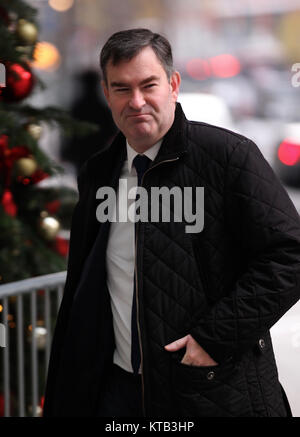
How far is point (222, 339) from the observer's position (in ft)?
5.94

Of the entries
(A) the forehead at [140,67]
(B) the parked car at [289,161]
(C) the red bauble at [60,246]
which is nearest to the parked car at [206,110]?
(B) the parked car at [289,161]

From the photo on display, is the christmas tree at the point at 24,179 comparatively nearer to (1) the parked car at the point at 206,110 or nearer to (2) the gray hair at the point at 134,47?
(2) the gray hair at the point at 134,47

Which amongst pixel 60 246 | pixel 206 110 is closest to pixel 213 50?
pixel 206 110

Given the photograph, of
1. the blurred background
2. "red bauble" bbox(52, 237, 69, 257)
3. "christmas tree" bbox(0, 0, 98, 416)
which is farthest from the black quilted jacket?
the blurred background

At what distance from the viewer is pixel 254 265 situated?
181cm

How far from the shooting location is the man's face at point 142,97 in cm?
186

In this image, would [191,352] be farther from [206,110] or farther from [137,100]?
[206,110]

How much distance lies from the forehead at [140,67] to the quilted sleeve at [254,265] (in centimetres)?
31

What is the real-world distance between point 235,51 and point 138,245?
14.4m

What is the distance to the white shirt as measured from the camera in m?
2.00

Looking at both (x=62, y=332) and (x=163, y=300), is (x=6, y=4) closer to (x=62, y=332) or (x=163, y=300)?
(x=62, y=332)

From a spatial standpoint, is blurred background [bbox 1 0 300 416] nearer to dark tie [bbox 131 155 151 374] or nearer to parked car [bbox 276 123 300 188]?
parked car [bbox 276 123 300 188]

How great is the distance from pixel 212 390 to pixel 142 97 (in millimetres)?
774

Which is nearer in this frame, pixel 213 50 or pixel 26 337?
pixel 26 337
